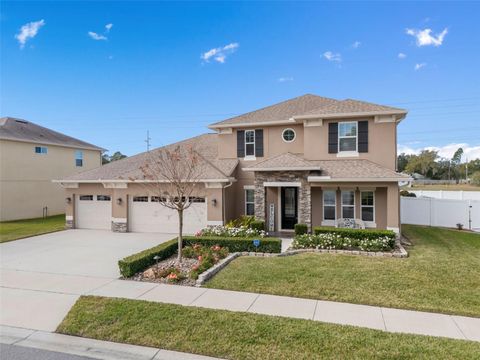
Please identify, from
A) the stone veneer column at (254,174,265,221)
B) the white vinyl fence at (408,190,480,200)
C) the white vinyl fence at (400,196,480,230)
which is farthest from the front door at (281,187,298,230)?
the white vinyl fence at (408,190,480,200)

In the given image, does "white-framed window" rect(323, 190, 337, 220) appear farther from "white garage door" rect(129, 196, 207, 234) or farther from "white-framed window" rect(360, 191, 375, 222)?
"white garage door" rect(129, 196, 207, 234)

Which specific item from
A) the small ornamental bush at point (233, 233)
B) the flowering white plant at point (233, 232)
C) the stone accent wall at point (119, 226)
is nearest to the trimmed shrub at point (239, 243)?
the small ornamental bush at point (233, 233)

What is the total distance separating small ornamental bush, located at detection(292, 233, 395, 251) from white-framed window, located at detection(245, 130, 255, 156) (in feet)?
21.4

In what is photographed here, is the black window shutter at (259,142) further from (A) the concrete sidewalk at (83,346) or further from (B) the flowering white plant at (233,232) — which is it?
(A) the concrete sidewalk at (83,346)

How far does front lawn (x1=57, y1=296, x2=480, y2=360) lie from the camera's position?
430 cm

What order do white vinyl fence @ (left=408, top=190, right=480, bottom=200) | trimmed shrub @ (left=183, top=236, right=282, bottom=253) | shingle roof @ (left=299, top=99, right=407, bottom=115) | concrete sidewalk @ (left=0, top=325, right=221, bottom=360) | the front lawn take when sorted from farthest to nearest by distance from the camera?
white vinyl fence @ (left=408, top=190, right=480, bottom=200), shingle roof @ (left=299, top=99, right=407, bottom=115), trimmed shrub @ (left=183, top=236, right=282, bottom=253), concrete sidewalk @ (left=0, top=325, right=221, bottom=360), the front lawn

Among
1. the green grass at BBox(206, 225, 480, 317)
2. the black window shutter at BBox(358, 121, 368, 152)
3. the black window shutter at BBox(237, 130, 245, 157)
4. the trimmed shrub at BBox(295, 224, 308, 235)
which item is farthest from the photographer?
the black window shutter at BBox(237, 130, 245, 157)

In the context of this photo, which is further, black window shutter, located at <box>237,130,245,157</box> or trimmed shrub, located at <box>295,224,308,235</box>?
black window shutter, located at <box>237,130,245,157</box>

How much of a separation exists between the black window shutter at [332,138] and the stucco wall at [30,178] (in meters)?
21.7

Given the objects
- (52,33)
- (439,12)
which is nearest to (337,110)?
(439,12)

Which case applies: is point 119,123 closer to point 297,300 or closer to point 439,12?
point 439,12

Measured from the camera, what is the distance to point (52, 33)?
51.1 feet

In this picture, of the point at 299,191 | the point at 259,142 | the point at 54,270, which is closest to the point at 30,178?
the point at 54,270

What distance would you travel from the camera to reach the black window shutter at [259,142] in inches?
627
